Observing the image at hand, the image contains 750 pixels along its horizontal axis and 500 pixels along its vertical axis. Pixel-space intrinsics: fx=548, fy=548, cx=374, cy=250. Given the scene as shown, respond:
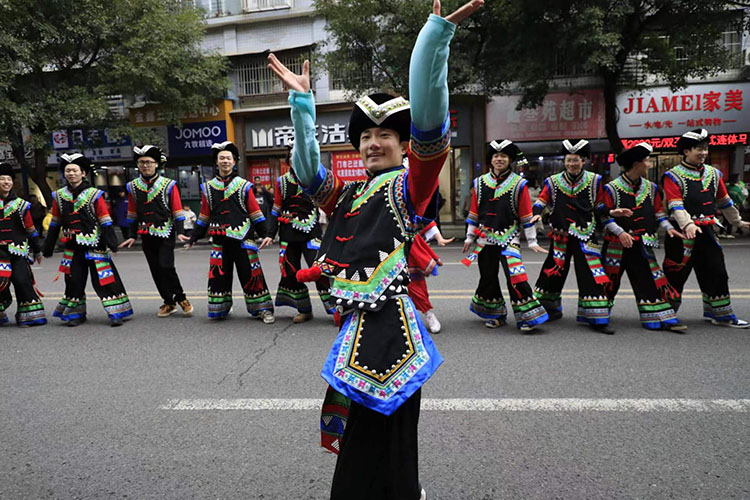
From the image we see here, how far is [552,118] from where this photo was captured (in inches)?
654

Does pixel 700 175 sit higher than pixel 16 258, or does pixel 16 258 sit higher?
pixel 700 175

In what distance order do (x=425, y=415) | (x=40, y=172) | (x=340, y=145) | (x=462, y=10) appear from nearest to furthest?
(x=462, y=10) < (x=425, y=415) < (x=40, y=172) < (x=340, y=145)

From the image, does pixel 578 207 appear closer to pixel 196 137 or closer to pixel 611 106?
pixel 611 106

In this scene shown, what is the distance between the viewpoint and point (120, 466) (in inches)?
113

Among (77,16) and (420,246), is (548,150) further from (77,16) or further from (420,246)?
(420,246)

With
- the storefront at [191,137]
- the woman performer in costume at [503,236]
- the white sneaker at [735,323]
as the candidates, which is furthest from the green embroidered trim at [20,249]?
the storefront at [191,137]

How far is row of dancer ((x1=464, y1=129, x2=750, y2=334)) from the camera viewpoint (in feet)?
17.3

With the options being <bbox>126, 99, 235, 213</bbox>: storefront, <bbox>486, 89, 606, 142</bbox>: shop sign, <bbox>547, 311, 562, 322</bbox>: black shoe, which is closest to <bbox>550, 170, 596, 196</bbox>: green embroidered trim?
<bbox>547, 311, 562, 322</bbox>: black shoe

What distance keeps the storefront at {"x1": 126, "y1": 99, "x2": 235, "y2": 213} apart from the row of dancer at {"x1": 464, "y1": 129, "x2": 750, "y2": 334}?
15170 millimetres

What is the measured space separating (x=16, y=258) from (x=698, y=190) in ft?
24.0

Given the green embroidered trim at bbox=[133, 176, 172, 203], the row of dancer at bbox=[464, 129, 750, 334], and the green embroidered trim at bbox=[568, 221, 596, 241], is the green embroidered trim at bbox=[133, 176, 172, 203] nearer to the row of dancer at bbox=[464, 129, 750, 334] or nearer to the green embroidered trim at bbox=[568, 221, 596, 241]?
the row of dancer at bbox=[464, 129, 750, 334]

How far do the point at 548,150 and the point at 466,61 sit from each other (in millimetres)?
4680

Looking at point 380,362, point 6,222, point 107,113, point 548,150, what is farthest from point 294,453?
point 548,150

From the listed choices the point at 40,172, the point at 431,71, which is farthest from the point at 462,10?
the point at 40,172
